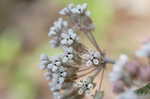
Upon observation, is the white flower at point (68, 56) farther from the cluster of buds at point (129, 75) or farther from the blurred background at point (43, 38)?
the blurred background at point (43, 38)

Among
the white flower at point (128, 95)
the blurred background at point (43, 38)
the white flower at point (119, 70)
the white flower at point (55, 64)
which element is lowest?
the white flower at point (128, 95)

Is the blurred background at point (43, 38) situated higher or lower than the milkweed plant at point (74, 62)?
higher

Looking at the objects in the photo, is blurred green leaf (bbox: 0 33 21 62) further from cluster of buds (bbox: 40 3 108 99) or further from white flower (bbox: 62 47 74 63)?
white flower (bbox: 62 47 74 63)

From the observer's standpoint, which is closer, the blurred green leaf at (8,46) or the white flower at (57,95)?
the white flower at (57,95)

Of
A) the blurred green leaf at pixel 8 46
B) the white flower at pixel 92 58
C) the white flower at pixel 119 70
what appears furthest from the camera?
the blurred green leaf at pixel 8 46

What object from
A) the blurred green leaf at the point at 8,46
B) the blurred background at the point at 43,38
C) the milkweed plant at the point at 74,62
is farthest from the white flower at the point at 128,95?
the blurred green leaf at the point at 8,46

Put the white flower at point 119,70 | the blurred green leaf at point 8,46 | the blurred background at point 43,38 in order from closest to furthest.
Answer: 1. the white flower at point 119,70
2. the blurred background at point 43,38
3. the blurred green leaf at point 8,46

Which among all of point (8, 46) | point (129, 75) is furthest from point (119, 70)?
point (8, 46)
